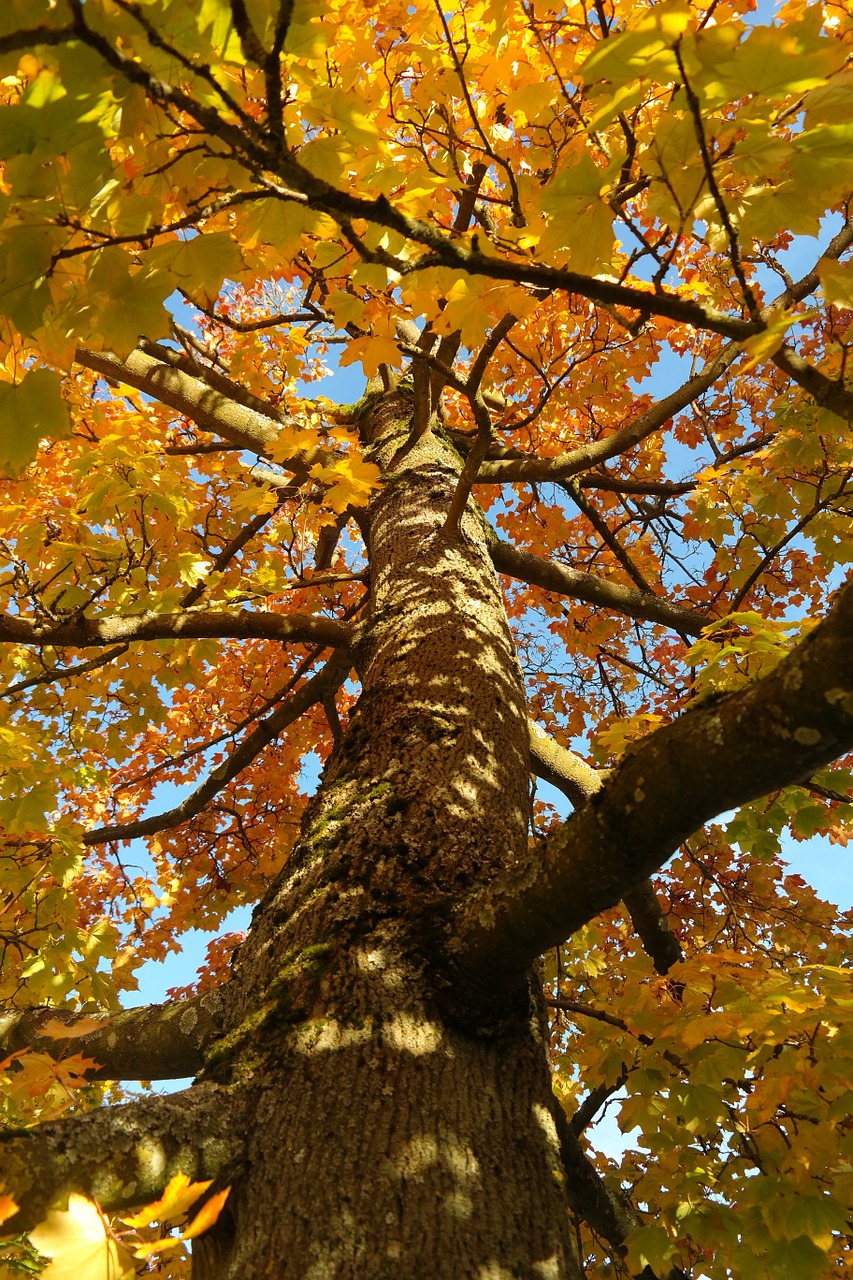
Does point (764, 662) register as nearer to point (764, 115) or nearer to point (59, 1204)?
point (764, 115)

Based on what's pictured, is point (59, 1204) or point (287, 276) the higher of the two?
point (287, 276)

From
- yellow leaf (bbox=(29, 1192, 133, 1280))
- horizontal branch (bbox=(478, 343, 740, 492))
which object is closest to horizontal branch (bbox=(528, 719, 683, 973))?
horizontal branch (bbox=(478, 343, 740, 492))

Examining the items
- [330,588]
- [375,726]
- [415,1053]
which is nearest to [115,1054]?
[375,726]

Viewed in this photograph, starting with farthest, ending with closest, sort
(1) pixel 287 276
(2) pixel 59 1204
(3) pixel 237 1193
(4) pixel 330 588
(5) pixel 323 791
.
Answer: (4) pixel 330 588
(1) pixel 287 276
(5) pixel 323 791
(3) pixel 237 1193
(2) pixel 59 1204

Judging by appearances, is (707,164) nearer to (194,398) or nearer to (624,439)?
(624,439)

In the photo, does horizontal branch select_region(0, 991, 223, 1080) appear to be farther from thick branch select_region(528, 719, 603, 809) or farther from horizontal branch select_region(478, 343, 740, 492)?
horizontal branch select_region(478, 343, 740, 492)

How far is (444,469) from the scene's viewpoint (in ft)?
12.3

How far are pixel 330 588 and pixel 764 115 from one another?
4567 mm

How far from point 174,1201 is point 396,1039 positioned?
43cm

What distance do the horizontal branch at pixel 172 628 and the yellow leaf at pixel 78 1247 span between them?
5.10 feet

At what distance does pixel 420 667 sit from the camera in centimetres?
229

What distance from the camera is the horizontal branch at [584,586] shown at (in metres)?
3.69

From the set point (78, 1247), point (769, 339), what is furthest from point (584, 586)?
point (78, 1247)

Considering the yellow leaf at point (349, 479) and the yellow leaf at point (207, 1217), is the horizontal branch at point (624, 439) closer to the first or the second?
the yellow leaf at point (349, 479)
